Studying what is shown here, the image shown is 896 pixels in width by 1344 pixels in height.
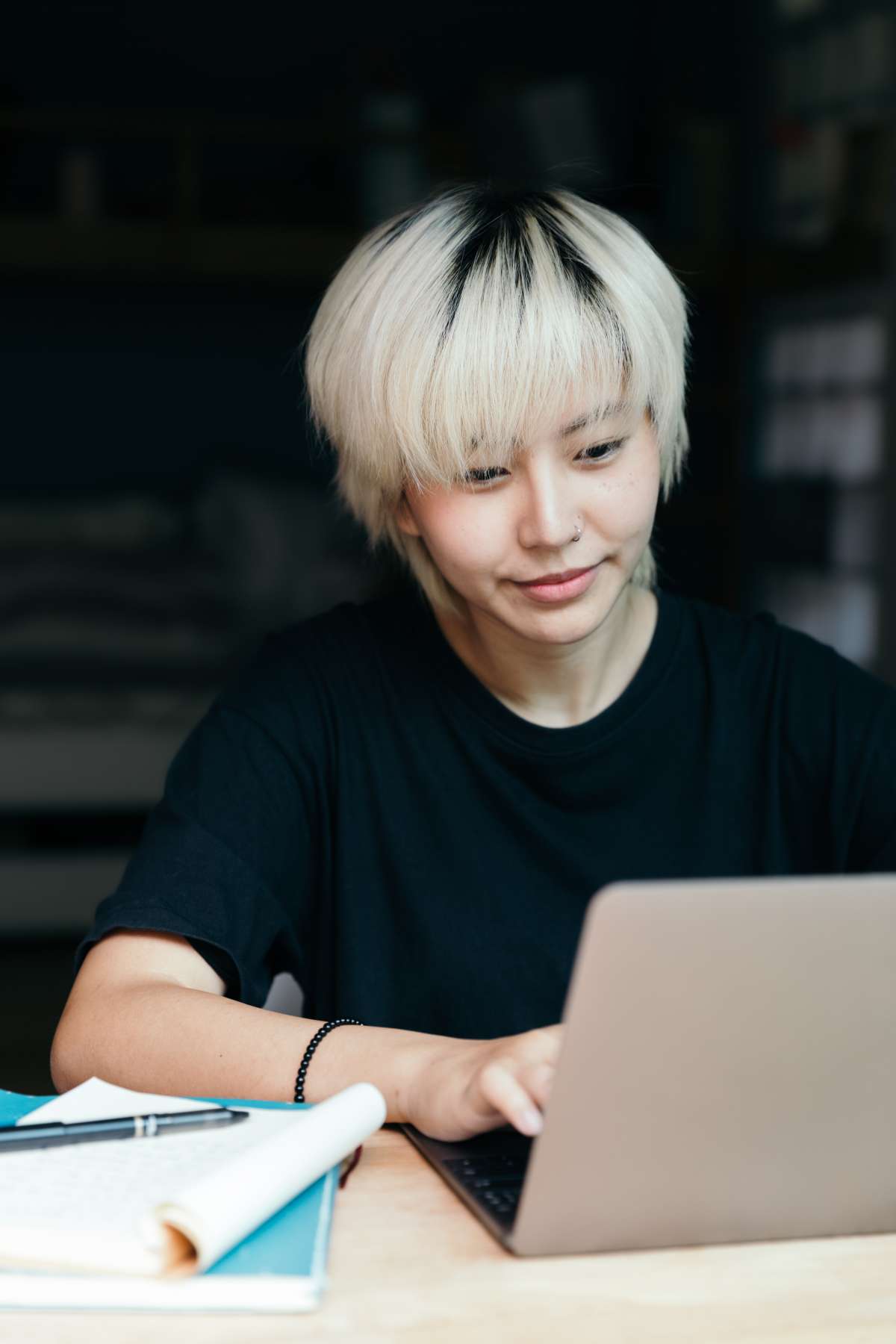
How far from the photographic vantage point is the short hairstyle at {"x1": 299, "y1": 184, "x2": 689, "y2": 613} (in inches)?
37.1

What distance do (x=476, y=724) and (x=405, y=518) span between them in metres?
0.16

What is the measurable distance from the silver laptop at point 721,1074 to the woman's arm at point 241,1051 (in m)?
0.08

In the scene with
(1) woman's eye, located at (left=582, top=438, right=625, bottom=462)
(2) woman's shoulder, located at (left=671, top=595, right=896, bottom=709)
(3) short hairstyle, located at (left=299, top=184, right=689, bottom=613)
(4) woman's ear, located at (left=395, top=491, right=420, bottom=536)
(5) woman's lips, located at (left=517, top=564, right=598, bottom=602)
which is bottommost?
(2) woman's shoulder, located at (left=671, top=595, right=896, bottom=709)

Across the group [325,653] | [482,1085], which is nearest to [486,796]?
[325,653]

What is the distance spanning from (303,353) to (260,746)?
30cm

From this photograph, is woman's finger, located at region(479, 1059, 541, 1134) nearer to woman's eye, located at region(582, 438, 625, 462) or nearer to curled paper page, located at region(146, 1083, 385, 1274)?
curled paper page, located at region(146, 1083, 385, 1274)

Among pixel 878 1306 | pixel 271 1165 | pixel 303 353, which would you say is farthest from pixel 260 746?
pixel 878 1306

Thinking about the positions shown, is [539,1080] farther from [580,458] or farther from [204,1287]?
[580,458]

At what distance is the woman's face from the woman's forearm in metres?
0.31

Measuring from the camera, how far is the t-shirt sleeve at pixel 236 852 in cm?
95

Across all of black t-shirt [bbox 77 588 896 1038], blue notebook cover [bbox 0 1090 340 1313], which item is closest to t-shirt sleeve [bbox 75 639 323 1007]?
black t-shirt [bbox 77 588 896 1038]

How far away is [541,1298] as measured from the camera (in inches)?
22.8

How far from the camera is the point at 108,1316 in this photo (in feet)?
1.84

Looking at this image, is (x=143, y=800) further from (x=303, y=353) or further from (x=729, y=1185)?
(x=729, y=1185)
